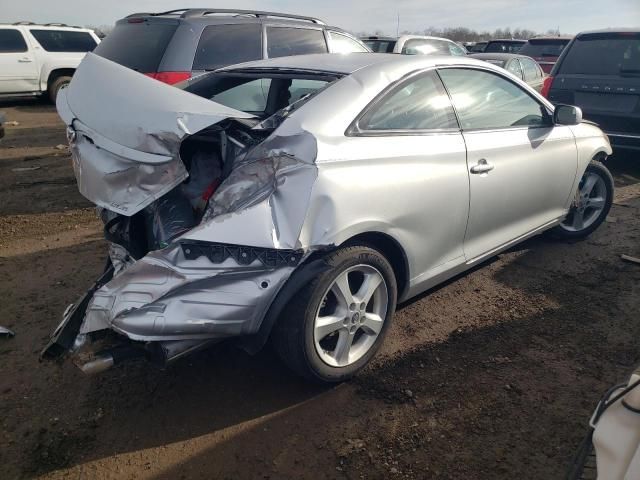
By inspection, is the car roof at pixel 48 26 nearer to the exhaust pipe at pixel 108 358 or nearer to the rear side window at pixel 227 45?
the rear side window at pixel 227 45

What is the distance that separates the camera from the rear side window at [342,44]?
6785 mm

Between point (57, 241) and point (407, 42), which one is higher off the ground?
point (407, 42)

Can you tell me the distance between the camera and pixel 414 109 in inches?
114

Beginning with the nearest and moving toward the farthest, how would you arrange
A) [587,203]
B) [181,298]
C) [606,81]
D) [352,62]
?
[181,298]
[352,62]
[587,203]
[606,81]

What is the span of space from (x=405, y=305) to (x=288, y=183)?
1616mm

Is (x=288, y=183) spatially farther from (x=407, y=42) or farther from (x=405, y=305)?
(x=407, y=42)

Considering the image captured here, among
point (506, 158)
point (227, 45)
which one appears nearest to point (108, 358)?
Answer: point (506, 158)

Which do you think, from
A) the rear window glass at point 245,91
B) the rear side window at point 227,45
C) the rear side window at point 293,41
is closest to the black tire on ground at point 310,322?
the rear window glass at point 245,91

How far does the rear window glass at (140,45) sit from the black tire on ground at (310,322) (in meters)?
Result: 3.98

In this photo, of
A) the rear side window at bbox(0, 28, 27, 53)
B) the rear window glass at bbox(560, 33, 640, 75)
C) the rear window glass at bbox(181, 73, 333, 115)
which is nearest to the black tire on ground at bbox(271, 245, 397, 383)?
the rear window glass at bbox(181, 73, 333, 115)

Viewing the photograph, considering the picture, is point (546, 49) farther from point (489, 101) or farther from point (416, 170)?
point (416, 170)

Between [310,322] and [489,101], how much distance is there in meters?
2.07

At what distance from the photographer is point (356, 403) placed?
2.55 meters

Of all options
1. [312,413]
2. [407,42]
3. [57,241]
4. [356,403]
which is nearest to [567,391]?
[356,403]
